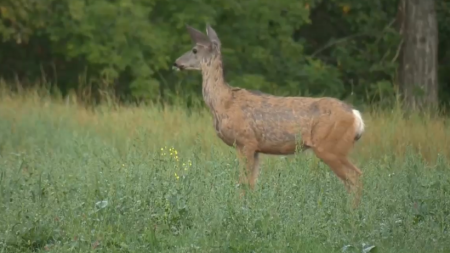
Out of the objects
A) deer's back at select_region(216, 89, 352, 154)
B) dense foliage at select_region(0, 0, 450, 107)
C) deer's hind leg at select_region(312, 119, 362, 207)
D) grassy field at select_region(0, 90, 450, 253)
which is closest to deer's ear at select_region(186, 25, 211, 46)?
deer's back at select_region(216, 89, 352, 154)

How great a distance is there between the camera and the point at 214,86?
11.5 metres

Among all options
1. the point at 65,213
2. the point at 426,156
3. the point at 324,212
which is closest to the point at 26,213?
the point at 65,213

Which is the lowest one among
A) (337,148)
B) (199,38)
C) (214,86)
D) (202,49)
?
(337,148)

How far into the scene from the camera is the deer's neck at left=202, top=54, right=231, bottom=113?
37.1ft

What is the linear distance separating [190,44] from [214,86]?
933cm

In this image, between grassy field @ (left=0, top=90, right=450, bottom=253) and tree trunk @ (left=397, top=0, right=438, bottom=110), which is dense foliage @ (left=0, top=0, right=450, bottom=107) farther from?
grassy field @ (left=0, top=90, right=450, bottom=253)

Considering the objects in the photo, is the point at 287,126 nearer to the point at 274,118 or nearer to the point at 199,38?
the point at 274,118

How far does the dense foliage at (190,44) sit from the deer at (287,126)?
22.7ft

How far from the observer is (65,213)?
7945 mm

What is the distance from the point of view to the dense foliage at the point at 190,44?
19.8m

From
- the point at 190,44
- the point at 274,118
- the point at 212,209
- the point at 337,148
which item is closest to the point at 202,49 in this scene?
the point at 274,118

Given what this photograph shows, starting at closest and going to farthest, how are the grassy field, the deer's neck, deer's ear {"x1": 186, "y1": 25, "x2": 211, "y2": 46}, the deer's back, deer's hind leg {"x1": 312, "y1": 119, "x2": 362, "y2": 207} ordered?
the grassy field, deer's hind leg {"x1": 312, "y1": 119, "x2": 362, "y2": 207}, the deer's back, the deer's neck, deer's ear {"x1": 186, "y1": 25, "x2": 211, "y2": 46}

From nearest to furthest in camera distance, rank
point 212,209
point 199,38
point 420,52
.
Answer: point 212,209 < point 199,38 < point 420,52

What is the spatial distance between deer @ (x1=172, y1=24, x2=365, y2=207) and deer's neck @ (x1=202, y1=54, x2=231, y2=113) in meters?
0.01
